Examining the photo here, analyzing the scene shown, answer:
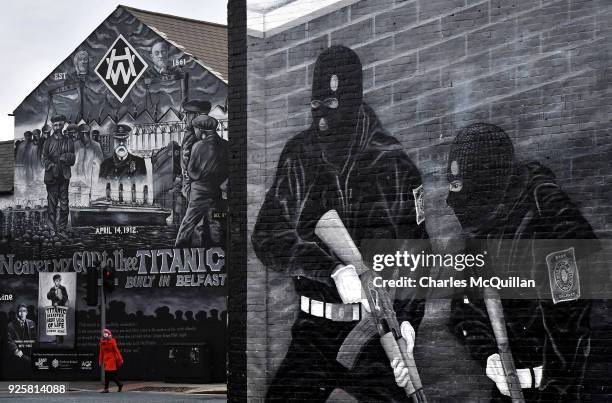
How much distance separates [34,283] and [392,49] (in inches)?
955

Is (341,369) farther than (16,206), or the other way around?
(16,206)

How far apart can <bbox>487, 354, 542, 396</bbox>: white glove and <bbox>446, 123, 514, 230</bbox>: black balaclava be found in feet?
4.75

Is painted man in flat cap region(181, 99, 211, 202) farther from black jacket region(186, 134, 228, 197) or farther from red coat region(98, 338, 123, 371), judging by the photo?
red coat region(98, 338, 123, 371)

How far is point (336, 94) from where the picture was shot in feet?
42.9

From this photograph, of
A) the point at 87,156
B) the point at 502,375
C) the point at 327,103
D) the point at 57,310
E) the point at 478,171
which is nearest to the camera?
the point at 502,375

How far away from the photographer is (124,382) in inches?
1273

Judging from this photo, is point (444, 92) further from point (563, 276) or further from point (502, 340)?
point (502, 340)

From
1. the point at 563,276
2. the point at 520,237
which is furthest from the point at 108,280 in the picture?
the point at 563,276

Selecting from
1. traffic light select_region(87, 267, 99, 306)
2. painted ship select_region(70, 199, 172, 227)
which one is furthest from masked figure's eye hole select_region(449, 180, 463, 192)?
painted ship select_region(70, 199, 172, 227)

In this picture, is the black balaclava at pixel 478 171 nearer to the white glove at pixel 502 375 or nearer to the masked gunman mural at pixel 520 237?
the masked gunman mural at pixel 520 237

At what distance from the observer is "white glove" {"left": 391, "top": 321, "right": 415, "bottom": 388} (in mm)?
12477

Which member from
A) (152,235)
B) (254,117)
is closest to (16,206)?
(152,235)

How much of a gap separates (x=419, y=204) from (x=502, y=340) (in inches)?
68.7

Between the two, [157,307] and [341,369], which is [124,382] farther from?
[341,369]
